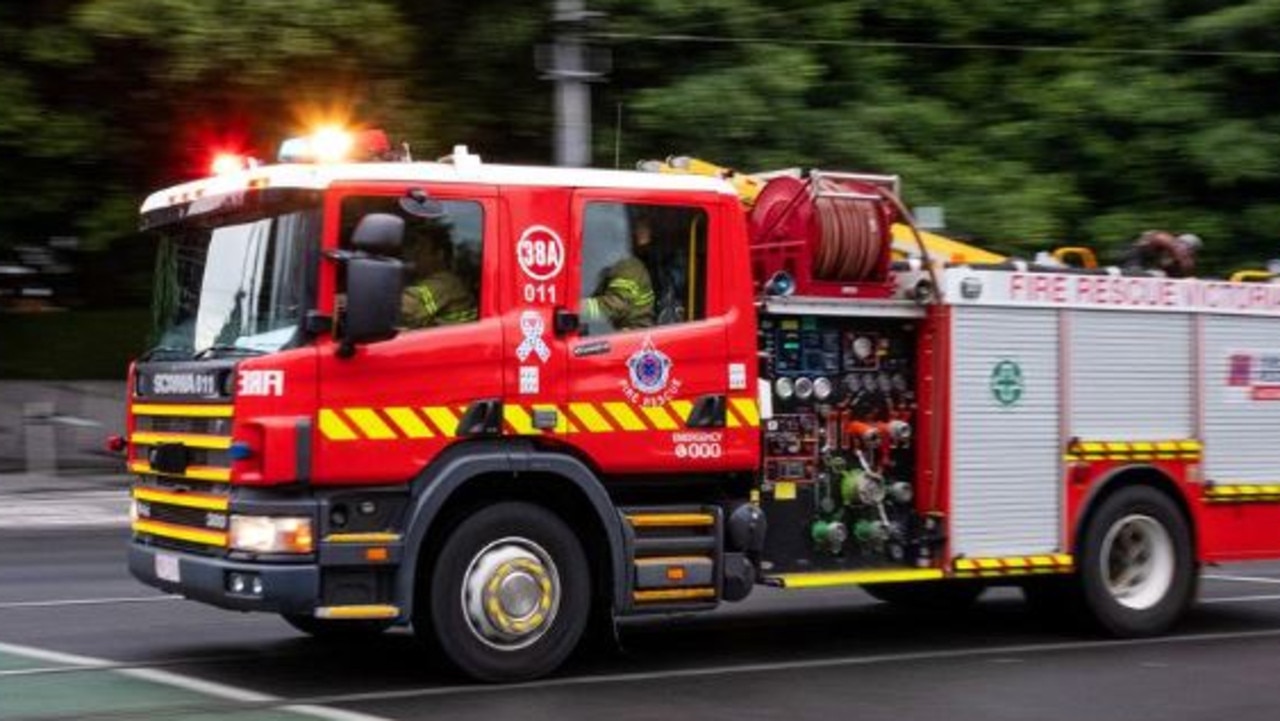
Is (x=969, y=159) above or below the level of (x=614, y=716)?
above

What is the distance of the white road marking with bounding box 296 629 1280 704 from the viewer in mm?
9117

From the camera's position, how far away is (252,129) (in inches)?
866

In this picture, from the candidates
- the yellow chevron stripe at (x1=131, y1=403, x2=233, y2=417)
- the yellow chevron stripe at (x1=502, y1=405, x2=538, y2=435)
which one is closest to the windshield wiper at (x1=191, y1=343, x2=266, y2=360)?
the yellow chevron stripe at (x1=131, y1=403, x2=233, y2=417)

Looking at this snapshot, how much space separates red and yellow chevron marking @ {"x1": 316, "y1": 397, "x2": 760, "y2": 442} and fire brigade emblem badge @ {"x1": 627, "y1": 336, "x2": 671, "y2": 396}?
0.11m

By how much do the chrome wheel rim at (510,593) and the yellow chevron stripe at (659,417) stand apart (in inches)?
35.5

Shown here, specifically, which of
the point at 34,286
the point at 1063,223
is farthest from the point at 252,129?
the point at 1063,223

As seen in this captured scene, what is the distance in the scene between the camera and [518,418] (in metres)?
9.34

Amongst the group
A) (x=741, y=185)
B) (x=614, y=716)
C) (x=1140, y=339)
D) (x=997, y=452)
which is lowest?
(x=614, y=716)

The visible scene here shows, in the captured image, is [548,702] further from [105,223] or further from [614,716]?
[105,223]

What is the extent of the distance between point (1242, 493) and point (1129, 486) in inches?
36.8

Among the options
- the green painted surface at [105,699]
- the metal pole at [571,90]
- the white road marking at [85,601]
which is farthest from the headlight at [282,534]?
the metal pole at [571,90]

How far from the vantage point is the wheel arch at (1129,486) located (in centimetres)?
1134

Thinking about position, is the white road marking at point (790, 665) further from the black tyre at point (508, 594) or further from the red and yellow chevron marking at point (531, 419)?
the red and yellow chevron marking at point (531, 419)

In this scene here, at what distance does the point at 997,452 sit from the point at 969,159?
1208 centimetres
